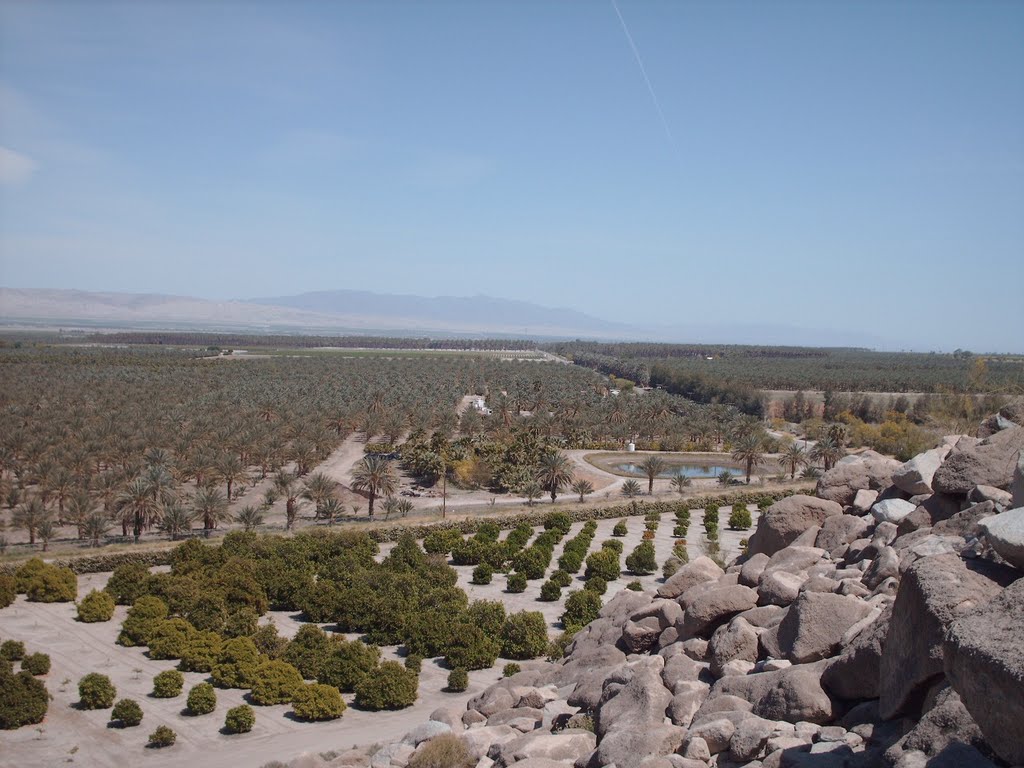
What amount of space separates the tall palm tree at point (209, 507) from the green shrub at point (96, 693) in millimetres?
20483

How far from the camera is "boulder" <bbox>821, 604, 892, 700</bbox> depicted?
342 inches


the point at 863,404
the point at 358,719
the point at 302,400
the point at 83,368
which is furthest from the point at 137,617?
the point at 83,368

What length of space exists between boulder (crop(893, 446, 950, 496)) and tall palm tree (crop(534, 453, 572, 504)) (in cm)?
3707

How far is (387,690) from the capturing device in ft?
66.4

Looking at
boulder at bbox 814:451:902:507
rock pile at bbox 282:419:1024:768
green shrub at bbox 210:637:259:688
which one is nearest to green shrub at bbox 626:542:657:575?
green shrub at bbox 210:637:259:688

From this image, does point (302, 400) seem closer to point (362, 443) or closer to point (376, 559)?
point (362, 443)

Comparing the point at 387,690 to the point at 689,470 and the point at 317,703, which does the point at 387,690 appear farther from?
the point at 689,470

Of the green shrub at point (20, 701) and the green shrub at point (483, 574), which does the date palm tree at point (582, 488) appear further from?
the green shrub at point (20, 701)

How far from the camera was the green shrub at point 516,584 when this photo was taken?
3206 centimetres

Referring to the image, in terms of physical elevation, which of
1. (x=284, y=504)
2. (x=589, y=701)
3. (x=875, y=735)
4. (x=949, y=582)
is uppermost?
(x=949, y=582)

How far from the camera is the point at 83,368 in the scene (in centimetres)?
11006

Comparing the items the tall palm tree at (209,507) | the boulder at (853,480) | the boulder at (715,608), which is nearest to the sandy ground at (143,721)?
the boulder at (715,608)

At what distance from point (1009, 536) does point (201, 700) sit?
1882 cm

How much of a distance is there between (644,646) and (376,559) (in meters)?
24.3
